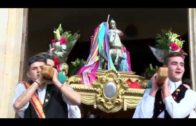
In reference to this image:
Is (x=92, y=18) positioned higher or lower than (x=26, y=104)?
higher

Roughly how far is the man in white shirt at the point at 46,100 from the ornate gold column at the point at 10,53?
114 centimetres

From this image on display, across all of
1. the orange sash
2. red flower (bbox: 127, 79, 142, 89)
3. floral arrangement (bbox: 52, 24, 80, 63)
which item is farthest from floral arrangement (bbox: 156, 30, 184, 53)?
the orange sash

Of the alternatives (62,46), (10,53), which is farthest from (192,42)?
(10,53)

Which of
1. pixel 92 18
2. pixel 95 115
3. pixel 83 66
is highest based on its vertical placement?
pixel 92 18

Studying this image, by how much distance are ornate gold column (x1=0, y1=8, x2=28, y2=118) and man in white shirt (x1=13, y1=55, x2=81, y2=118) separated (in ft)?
3.74

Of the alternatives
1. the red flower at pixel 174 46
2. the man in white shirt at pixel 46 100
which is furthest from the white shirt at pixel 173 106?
the red flower at pixel 174 46

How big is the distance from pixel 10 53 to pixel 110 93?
0.98 meters

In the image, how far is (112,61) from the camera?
6.05m

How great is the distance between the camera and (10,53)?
18.1ft

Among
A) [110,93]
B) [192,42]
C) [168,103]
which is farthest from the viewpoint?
[110,93]

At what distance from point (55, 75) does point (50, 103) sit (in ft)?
0.66

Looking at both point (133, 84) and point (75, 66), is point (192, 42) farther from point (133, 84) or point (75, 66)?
point (75, 66)
